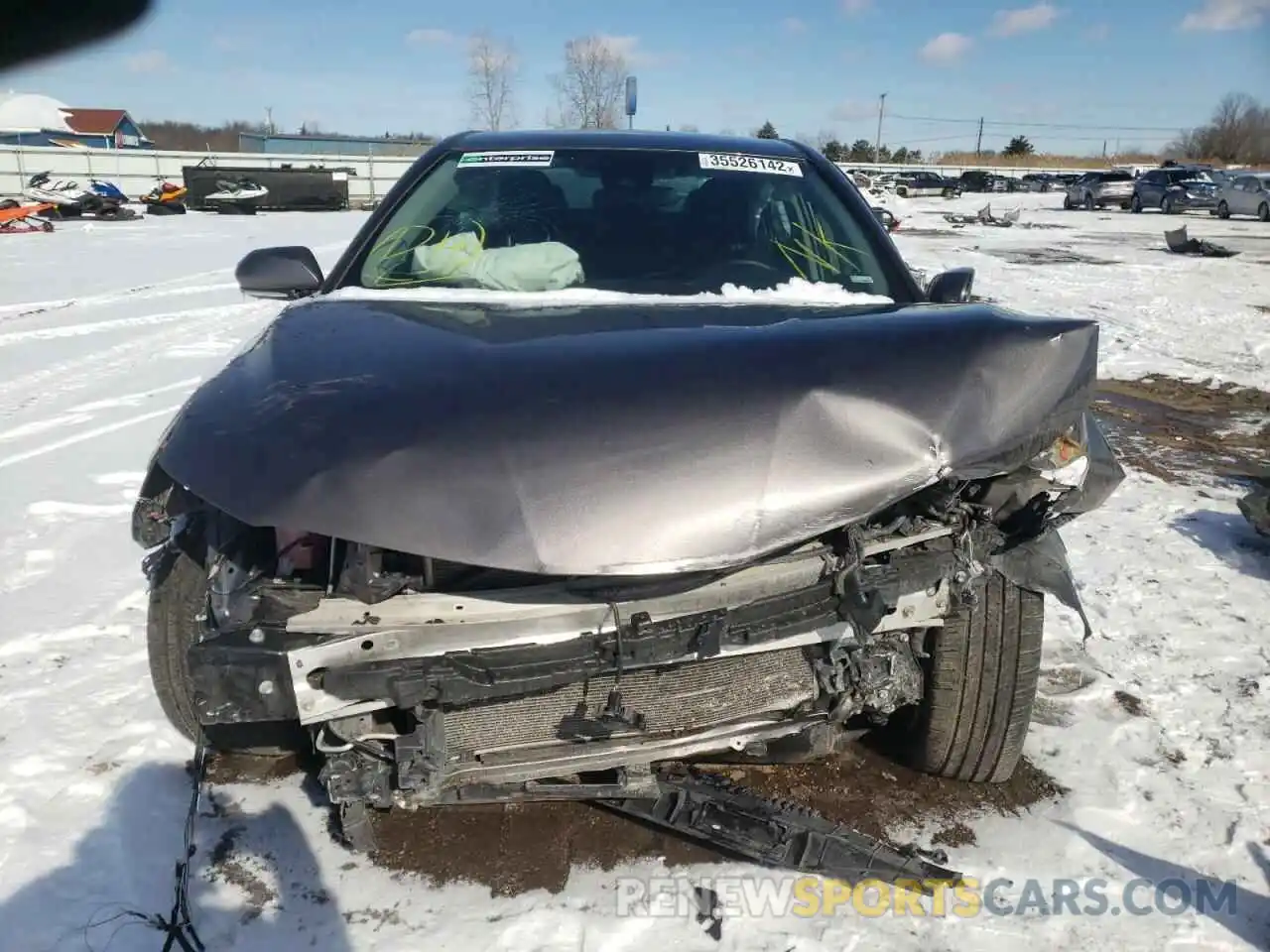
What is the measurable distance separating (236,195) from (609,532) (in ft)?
85.9

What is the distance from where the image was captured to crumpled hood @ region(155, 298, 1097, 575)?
162 centimetres

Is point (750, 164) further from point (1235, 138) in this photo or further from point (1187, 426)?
point (1235, 138)

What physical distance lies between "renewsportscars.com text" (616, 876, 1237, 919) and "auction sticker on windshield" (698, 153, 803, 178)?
2.35m

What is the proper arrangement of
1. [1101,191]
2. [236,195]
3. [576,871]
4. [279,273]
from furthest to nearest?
[1101,191]
[236,195]
[279,273]
[576,871]

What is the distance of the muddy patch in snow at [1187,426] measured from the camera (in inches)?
216

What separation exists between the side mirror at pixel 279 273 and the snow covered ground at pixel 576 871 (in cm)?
138

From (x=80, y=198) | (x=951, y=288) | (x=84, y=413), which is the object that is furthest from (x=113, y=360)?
(x=80, y=198)

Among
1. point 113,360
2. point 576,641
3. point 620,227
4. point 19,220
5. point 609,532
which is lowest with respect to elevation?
point 113,360

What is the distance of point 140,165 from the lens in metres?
28.3

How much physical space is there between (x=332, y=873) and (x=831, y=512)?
5.12ft

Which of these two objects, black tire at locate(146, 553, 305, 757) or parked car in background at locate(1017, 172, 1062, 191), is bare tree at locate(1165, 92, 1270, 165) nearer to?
parked car in background at locate(1017, 172, 1062, 191)

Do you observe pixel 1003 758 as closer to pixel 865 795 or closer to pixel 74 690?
pixel 865 795

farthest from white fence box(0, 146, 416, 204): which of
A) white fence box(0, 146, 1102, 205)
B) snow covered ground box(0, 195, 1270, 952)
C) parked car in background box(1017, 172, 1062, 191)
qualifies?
parked car in background box(1017, 172, 1062, 191)

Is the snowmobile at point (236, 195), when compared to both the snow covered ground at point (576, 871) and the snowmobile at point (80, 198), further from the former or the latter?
the snow covered ground at point (576, 871)
